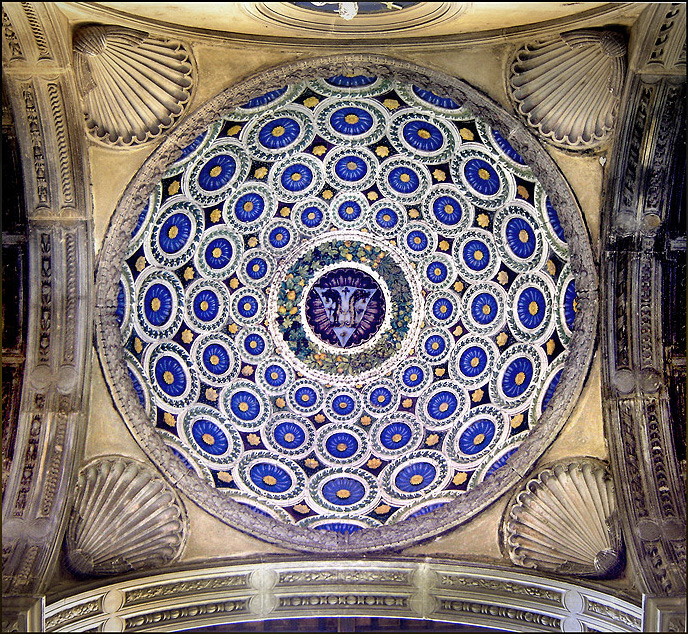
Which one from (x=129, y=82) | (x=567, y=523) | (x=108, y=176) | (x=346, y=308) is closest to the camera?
(x=129, y=82)

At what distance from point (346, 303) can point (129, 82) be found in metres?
4.07

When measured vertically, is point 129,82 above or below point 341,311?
above

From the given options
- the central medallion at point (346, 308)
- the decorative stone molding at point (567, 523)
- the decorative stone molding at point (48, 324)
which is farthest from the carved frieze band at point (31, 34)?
the decorative stone molding at point (567, 523)

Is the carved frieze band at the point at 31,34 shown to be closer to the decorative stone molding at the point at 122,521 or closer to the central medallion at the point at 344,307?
the central medallion at the point at 344,307

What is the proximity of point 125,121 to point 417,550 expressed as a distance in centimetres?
611

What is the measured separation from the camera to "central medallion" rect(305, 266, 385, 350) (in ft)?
39.0

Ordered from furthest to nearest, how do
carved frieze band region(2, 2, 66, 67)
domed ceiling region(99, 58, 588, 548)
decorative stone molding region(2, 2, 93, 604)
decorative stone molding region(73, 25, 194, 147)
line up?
1. domed ceiling region(99, 58, 588, 548)
2. decorative stone molding region(2, 2, 93, 604)
3. decorative stone molding region(73, 25, 194, 147)
4. carved frieze band region(2, 2, 66, 67)

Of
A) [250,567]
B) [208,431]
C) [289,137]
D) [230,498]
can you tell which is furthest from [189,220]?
[250,567]

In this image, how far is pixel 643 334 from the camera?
412 inches

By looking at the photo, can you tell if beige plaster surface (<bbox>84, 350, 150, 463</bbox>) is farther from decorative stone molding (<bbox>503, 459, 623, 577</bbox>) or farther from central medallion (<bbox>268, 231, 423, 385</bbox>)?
decorative stone molding (<bbox>503, 459, 623, 577</bbox>)

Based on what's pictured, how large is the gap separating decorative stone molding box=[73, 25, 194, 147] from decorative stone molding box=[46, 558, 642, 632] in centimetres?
517

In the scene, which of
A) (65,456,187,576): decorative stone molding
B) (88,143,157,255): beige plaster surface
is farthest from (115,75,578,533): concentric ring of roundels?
(65,456,187,576): decorative stone molding

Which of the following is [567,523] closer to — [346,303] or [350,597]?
[350,597]

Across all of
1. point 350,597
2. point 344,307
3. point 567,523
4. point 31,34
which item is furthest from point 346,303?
point 31,34
